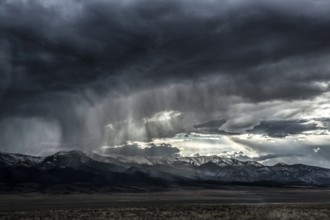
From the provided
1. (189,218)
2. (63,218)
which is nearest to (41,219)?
(63,218)

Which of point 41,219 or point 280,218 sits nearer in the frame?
point 280,218

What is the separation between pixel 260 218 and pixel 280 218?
7.07ft

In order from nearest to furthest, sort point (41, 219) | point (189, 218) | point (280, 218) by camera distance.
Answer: point (280, 218) < point (189, 218) < point (41, 219)

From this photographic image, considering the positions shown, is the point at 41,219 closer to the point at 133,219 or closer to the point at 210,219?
the point at 133,219

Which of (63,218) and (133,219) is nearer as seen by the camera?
(133,219)

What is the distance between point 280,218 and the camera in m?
50.2

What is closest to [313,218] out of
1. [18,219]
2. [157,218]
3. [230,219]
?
[230,219]

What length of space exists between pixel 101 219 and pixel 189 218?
35.5ft

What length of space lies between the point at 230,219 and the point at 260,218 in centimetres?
345

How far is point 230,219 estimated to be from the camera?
170 ft

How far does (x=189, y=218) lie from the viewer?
5478 centimetres

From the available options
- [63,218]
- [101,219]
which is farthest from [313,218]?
[63,218]

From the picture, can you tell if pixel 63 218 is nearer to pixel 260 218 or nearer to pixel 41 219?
pixel 41 219

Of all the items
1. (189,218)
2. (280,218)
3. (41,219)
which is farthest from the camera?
(41,219)
